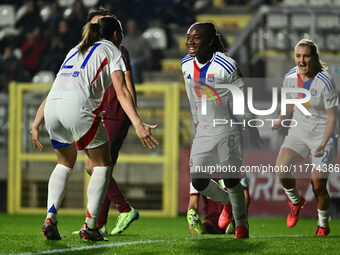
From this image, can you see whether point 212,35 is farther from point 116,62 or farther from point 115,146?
point 115,146

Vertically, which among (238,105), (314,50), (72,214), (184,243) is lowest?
(72,214)

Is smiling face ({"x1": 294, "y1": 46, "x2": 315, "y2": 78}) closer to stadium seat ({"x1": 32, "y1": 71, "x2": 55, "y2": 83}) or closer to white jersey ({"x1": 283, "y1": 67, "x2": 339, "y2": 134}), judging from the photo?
white jersey ({"x1": 283, "y1": 67, "x2": 339, "y2": 134})

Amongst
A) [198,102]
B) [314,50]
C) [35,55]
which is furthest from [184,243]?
[35,55]

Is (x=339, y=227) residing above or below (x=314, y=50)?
below

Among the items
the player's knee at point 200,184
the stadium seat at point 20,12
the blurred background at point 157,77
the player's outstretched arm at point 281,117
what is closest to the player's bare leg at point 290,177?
the player's outstretched arm at point 281,117

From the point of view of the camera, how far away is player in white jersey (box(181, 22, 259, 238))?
657 centimetres

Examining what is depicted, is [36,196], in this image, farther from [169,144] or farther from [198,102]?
[198,102]

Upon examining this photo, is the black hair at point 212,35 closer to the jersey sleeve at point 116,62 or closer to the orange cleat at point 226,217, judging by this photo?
the jersey sleeve at point 116,62

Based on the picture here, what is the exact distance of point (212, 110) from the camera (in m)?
6.81

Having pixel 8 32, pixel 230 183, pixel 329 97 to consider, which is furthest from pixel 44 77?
pixel 230 183

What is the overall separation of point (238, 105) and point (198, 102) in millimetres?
352

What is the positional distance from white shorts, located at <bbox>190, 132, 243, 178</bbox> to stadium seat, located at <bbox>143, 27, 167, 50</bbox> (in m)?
11.4

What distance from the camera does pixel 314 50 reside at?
25.9 feet

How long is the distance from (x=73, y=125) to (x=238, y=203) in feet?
4.94
